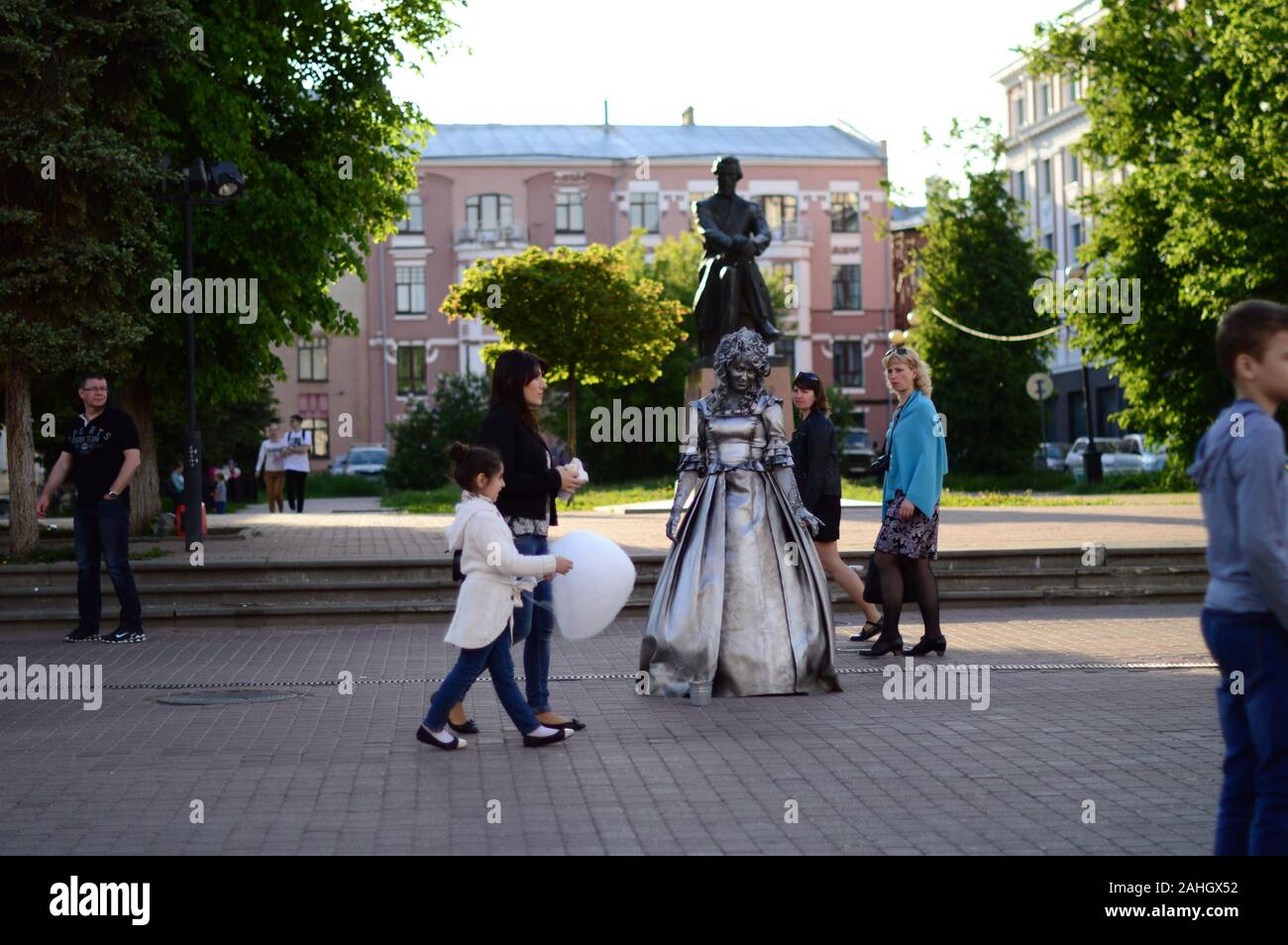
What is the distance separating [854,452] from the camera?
58344mm

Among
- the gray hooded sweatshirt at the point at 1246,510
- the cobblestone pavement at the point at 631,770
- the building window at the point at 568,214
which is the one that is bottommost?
the cobblestone pavement at the point at 631,770

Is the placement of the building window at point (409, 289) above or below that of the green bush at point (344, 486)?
above

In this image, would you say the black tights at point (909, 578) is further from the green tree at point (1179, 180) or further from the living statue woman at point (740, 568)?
the green tree at point (1179, 180)

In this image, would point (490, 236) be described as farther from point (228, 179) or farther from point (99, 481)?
point (99, 481)

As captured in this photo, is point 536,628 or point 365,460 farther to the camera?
point 365,460

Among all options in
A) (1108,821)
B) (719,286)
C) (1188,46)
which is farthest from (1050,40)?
(1108,821)

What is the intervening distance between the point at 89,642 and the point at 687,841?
8919 millimetres

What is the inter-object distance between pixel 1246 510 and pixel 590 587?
4.37m

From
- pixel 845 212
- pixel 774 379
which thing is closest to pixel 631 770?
pixel 774 379

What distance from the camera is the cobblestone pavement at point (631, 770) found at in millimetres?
6535

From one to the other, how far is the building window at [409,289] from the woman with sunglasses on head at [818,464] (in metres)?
64.3

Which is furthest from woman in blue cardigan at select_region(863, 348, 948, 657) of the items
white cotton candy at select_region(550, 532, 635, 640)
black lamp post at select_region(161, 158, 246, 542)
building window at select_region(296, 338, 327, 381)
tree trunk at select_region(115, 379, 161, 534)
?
building window at select_region(296, 338, 327, 381)

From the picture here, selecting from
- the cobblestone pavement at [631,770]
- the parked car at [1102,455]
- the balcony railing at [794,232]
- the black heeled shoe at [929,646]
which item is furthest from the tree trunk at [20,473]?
the balcony railing at [794,232]

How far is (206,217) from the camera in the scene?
22641mm
